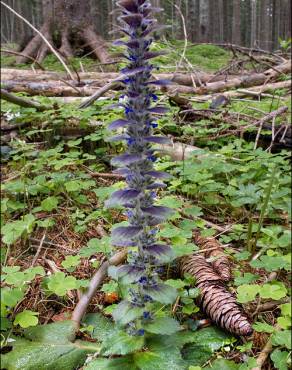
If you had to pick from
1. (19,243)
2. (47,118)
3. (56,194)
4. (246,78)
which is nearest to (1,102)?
(47,118)

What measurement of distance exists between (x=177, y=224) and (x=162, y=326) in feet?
4.29

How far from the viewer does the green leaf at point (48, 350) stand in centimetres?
198

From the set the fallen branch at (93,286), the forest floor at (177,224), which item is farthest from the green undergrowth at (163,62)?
the fallen branch at (93,286)

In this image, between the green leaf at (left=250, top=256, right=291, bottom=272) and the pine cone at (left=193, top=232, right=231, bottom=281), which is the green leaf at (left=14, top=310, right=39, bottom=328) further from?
the green leaf at (left=250, top=256, right=291, bottom=272)

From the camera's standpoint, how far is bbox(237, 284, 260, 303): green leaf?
2031mm

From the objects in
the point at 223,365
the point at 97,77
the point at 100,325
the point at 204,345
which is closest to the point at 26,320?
the point at 100,325

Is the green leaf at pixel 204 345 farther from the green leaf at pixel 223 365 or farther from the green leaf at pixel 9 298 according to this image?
the green leaf at pixel 9 298

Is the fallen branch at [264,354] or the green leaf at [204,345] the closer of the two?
the fallen branch at [264,354]

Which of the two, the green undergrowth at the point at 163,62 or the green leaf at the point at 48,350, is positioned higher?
the green undergrowth at the point at 163,62

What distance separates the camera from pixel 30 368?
1.97 metres

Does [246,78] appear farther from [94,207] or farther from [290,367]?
[290,367]

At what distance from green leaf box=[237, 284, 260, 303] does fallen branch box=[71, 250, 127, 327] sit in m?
0.81

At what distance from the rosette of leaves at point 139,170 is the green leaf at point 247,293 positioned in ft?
1.47

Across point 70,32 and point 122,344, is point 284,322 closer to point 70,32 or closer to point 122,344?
point 122,344
